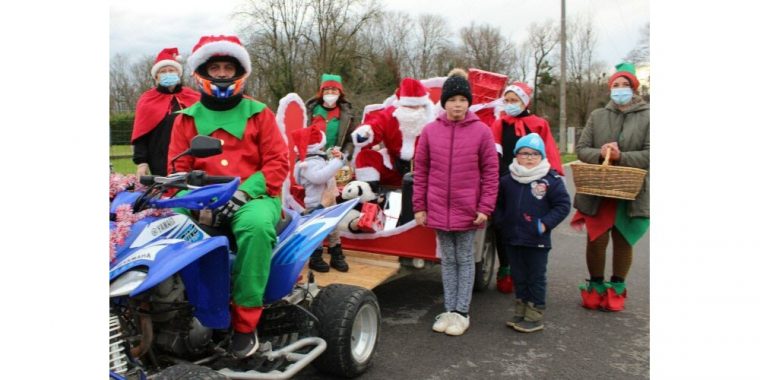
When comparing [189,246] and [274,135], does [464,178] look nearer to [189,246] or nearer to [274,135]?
[274,135]

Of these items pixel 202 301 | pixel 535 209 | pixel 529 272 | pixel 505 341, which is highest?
pixel 535 209

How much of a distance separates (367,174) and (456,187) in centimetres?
167

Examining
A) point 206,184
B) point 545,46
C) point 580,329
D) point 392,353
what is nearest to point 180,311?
point 206,184

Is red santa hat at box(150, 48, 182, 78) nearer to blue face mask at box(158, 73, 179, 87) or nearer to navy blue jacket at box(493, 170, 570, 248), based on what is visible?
blue face mask at box(158, 73, 179, 87)

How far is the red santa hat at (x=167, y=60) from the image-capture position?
5.03 m

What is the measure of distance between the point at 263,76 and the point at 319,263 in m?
16.9

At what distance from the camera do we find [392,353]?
4281 mm

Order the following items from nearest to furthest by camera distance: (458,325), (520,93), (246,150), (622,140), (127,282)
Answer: (127,282) < (246,150) < (458,325) < (622,140) < (520,93)

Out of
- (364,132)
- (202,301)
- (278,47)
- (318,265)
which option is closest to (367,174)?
(364,132)

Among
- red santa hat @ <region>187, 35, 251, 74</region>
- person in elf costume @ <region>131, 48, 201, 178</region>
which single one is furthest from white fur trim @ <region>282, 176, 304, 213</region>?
red santa hat @ <region>187, 35, 251, 74</region>

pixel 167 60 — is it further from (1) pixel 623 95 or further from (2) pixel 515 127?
(1) pixel 623 95

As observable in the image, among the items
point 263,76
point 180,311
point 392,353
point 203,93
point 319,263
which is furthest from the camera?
point 263,76

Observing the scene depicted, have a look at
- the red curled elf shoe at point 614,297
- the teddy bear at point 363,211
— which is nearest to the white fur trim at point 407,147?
the teddy bear at point 363,211

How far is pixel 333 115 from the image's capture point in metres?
6.69
